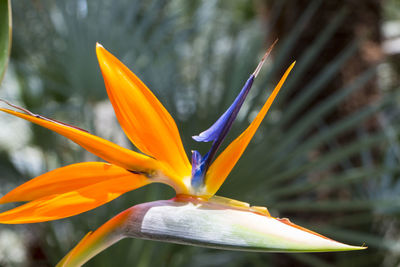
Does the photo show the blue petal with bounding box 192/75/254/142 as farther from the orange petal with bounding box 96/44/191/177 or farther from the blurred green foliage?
the blurred green foliage

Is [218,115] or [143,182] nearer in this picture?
[143,182]

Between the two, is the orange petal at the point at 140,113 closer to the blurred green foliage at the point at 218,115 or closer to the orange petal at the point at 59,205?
the orange petal at the point at 59,205

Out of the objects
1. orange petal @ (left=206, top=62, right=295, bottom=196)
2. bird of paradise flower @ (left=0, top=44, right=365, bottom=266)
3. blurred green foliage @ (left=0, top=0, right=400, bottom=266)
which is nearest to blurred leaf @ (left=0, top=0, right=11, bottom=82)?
bird of paradise flower @ (left=0, top=44, right=365, bottom=266)

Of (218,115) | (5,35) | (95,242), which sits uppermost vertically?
(218,115)

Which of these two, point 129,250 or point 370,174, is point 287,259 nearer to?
point 370,174

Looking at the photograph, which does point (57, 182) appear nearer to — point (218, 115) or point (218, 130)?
point (218, 130)

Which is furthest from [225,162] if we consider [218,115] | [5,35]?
[218,115]

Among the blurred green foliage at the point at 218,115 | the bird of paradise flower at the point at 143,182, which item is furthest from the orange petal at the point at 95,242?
the blurred green foliage at the point at 218,115
